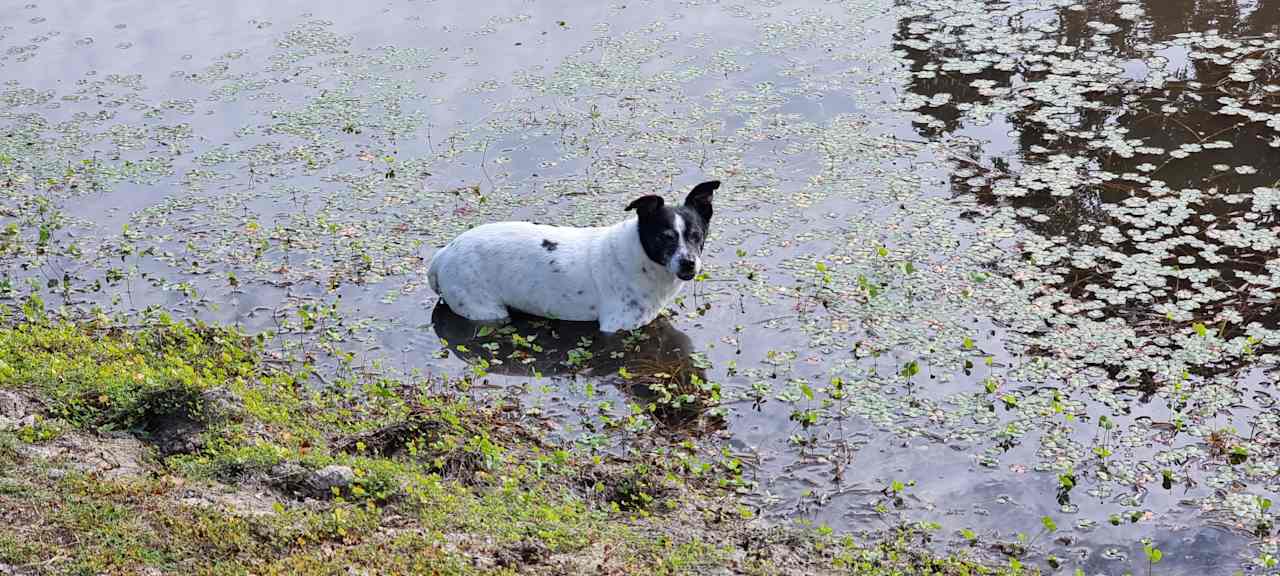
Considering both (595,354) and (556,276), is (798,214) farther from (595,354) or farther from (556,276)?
(595,354)

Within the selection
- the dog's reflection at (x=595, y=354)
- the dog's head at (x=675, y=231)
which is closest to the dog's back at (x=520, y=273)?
the dog's reflection at (x=595, y=354)

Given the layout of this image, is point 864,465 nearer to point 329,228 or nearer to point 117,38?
point 329,228

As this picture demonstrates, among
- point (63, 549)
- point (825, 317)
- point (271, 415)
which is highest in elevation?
point (63, 549)

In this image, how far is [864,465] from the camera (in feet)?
24.1

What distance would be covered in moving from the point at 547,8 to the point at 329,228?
7.22 m

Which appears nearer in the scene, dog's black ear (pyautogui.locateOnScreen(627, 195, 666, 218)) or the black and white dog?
dog's black ear (pyautogui.locateOnScreen(627, 195, 666, 218))

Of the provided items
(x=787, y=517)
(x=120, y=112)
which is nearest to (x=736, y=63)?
(x=120, y=112)

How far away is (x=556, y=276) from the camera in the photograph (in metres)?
9.35

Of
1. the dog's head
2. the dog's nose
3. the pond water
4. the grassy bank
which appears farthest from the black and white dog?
the grassy bank

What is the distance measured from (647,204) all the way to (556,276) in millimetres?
984

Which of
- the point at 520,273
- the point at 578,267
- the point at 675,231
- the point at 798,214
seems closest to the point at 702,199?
the point at 675,231

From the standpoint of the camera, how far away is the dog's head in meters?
8.83

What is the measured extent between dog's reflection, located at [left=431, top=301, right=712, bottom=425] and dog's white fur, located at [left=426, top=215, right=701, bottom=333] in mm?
106

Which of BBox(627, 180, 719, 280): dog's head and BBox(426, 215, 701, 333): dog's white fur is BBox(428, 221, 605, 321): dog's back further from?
BBox(627, 180, 719, 280): dog's head
